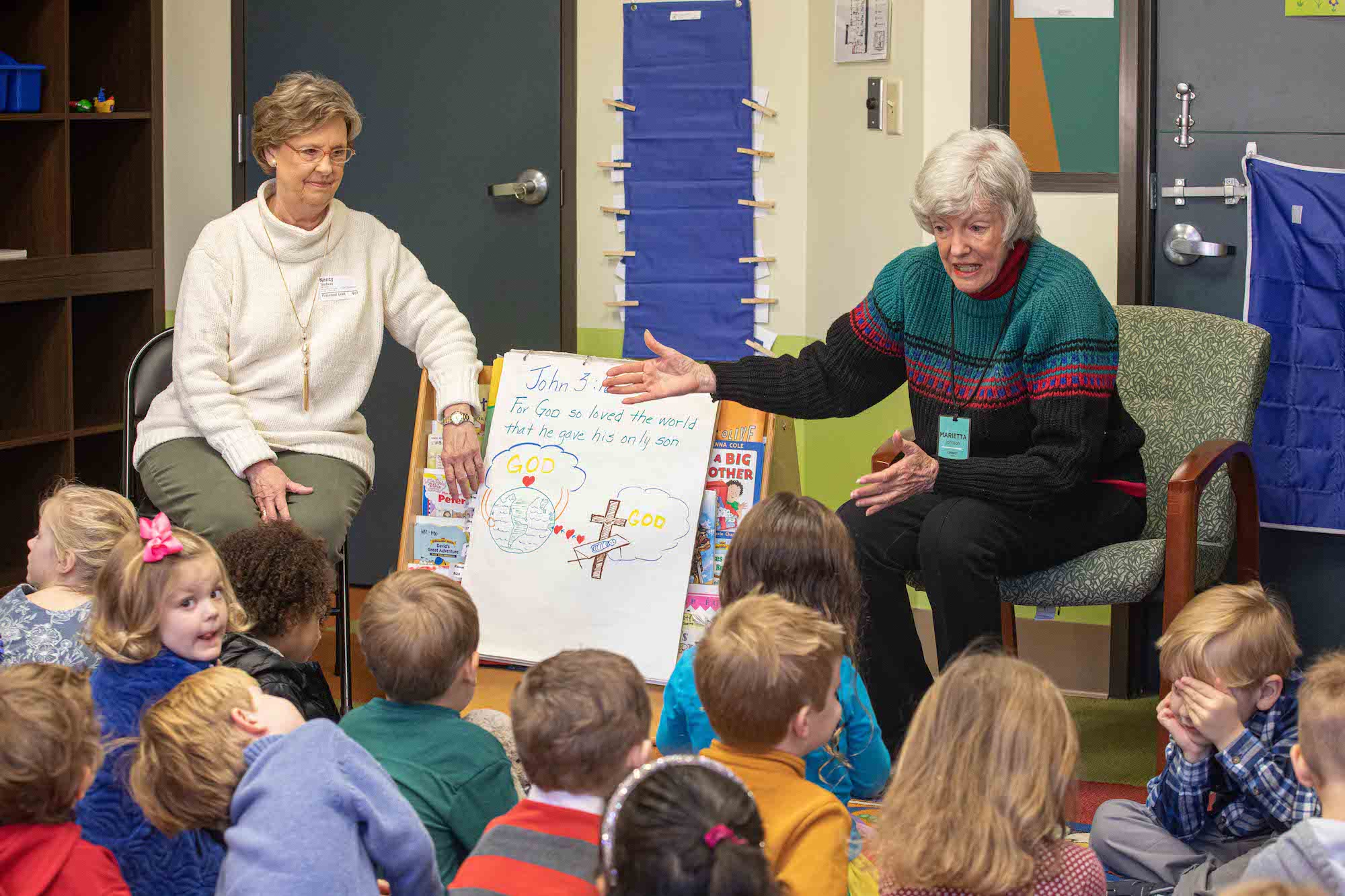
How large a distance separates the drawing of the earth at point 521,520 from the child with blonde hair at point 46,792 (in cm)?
168

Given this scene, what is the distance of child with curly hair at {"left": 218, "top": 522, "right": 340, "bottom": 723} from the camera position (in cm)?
250

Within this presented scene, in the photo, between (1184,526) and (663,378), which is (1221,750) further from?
(663,378)

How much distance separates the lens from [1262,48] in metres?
3.58

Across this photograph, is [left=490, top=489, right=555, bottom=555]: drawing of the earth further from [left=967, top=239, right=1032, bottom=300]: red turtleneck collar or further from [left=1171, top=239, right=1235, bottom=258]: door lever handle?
[left=1171, top=239, right=1235, bottom=258]: door lever handle

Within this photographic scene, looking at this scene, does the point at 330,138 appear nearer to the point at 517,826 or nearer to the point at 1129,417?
the point at 1129,417

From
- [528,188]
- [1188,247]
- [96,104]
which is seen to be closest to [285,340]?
→ [528,188]

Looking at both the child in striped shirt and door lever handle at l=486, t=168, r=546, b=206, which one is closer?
the child in striped shirt

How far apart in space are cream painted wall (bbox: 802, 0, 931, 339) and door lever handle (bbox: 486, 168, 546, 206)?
791 millimetres

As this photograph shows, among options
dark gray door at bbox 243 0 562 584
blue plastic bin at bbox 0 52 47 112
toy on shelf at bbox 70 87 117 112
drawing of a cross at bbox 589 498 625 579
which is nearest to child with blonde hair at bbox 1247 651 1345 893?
drawing of a cross at bbox 589 498 625 579

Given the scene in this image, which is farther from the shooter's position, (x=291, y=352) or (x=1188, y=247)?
(x=1188, y=247)

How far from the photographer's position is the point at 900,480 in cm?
289

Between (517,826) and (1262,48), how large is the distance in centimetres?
274

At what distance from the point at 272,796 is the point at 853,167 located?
2869 mm

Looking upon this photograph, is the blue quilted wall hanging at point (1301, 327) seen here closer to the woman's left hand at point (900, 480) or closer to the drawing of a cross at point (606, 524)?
the woman's left hand at point (900, 480)
